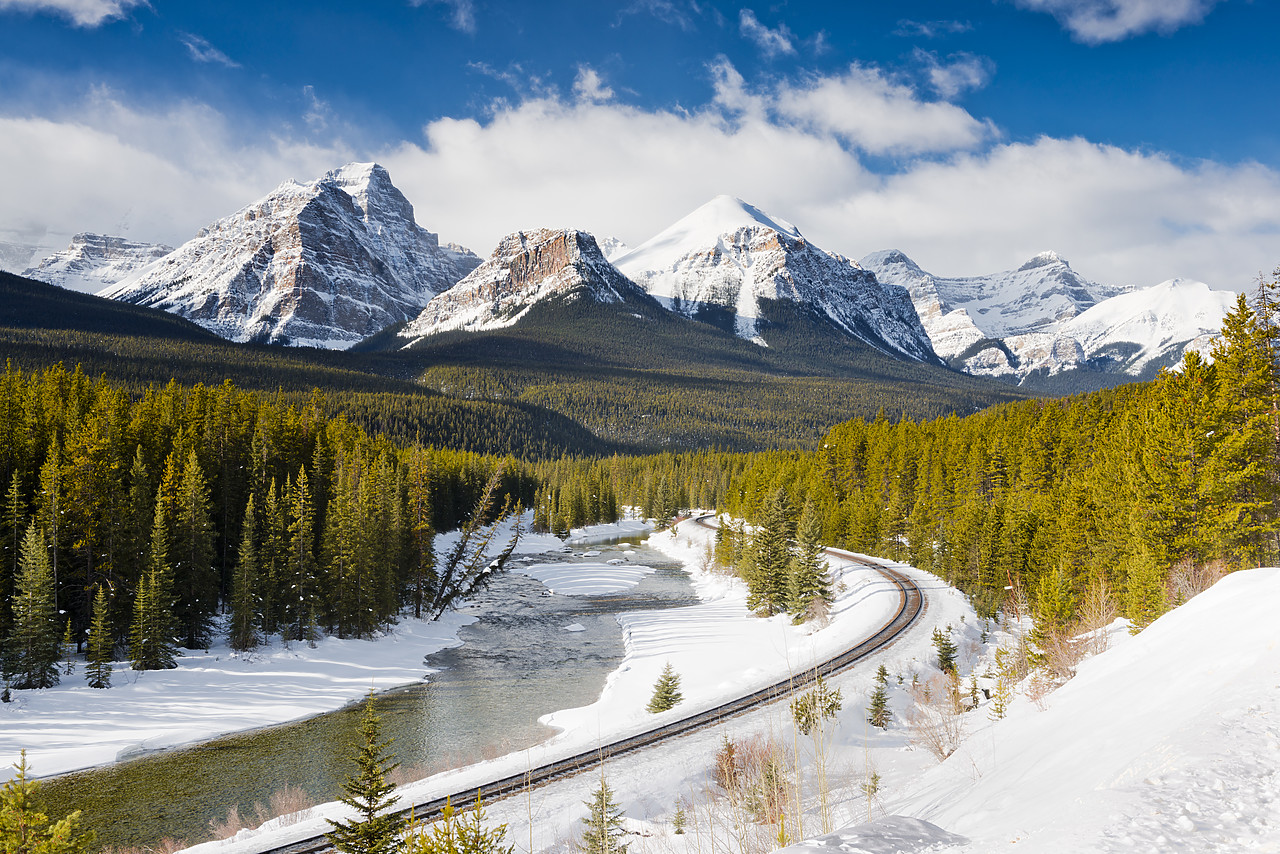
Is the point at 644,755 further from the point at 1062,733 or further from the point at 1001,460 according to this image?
the point at 1001,460

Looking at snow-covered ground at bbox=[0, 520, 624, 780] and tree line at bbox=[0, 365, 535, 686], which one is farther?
tree line at bbox=[0, 365, 535, 686]

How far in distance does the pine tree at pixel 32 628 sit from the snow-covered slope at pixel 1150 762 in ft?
118

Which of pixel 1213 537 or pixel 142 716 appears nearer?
pixel 1213 537

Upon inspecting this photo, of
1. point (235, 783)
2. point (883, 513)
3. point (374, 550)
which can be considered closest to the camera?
point (235, 783)

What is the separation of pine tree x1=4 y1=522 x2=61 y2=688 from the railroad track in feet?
74.3

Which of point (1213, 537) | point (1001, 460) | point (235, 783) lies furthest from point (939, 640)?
point (1001, 460)

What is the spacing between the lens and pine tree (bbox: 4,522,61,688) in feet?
93.2

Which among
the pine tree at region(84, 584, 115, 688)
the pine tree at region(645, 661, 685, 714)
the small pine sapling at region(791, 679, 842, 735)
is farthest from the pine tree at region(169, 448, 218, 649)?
the small pine sapling at region(791, 679, 842, 735)

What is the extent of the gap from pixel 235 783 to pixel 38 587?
587 inches

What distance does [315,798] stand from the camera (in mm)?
21062

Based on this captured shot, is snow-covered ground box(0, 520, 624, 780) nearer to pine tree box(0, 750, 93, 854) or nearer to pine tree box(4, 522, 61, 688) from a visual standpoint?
pine tree box(4, 522, 61, 688)

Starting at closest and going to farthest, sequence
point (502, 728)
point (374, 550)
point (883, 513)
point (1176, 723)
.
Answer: point (1176, 723), point (502, 728), point (374, 550), point (883, 513)

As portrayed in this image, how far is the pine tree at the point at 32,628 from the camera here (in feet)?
93.2

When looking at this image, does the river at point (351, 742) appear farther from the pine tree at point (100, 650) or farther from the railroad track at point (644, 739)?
the pine tree at point (100, 650)
